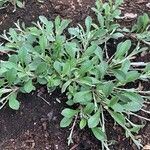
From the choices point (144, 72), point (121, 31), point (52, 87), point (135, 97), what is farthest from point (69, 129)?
point (121, 31)

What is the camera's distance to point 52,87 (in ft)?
6.73

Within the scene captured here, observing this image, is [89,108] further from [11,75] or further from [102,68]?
[11,75]

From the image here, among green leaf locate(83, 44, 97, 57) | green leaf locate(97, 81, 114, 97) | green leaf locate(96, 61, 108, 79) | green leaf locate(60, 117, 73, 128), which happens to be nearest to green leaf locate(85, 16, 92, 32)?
green leaf locate(83, 44, 97, 57)

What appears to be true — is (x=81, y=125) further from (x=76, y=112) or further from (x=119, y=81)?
(x=119, y=81)

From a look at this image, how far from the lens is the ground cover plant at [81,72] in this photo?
1.96 m

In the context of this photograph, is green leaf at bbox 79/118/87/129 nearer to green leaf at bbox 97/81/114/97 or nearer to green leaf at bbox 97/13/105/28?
green leaf at bbox 97/81/114/97

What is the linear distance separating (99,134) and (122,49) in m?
0.45

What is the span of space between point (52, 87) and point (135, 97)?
40cm

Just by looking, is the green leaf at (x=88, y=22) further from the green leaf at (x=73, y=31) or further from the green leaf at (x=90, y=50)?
the green leaf at (x=90, y=50)

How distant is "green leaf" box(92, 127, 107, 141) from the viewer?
6.26 feet

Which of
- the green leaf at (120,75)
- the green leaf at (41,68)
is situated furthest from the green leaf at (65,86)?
the green leaf at (120,75)

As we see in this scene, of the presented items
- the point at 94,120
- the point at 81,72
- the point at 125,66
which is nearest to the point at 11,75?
the point at 81,72

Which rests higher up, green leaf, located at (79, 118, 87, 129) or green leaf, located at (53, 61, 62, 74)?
green leaf, located at (53, 61, 62, 74)

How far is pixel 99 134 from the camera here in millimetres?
1921
